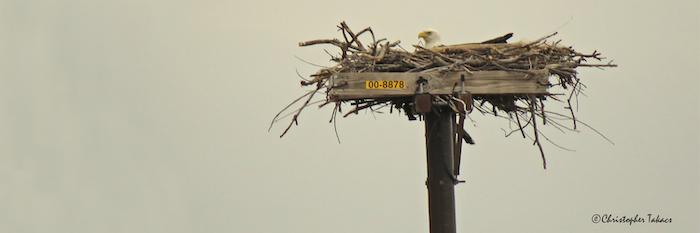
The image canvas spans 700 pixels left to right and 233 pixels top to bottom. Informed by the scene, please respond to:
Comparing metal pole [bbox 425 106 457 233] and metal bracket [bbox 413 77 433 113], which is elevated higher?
metal bracket [bbox 413 77 433 113]

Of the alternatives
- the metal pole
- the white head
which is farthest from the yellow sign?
the white head

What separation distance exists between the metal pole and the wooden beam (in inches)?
11.1

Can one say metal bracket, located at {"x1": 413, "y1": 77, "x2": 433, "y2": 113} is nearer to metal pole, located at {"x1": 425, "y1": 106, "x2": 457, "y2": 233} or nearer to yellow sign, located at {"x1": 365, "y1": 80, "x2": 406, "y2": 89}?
yellow sign, located at {"x1": 365, "y1": 80, "x2": 406, "y2": 89}

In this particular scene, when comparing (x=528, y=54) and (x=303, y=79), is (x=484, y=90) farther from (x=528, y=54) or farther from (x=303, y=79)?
(x=303, y=79)

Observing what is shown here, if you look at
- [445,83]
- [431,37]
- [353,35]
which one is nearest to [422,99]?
[445,83]

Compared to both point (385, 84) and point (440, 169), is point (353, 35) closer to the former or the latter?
point (385, 84)

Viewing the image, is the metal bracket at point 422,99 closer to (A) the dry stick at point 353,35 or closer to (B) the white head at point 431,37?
(A) the dry stick at point 353,35

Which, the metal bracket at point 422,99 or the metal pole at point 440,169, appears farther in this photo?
the metal pole at point 440,169

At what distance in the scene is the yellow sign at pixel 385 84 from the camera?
5.54 metres

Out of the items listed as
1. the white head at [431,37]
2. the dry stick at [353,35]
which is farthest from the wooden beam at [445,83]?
the white head at [431,37]

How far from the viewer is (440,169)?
5895mm

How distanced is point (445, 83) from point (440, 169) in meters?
0.50

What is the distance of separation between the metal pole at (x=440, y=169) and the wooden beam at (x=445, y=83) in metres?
0.28

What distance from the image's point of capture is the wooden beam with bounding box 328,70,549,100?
554cm
